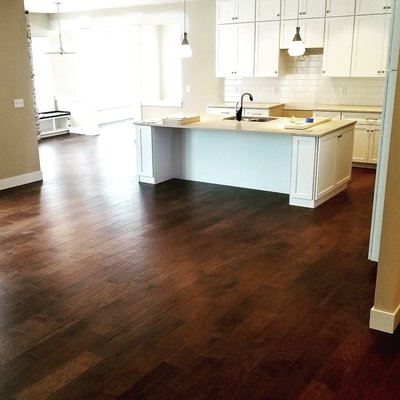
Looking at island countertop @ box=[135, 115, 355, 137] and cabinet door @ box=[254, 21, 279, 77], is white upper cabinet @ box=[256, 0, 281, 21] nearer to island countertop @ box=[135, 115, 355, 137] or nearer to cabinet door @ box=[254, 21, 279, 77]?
cabinet door @ box=[254, 21, 279, 77]

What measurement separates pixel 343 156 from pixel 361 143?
4.72 feet

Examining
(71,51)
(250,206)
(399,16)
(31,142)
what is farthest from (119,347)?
(71,51)

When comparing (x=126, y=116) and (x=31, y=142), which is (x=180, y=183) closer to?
(x=31, y=142)

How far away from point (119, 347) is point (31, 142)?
15.1ft

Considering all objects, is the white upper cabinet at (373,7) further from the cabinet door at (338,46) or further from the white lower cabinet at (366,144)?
the white lower cabinet at (366,144)

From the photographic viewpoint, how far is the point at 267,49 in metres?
7.82

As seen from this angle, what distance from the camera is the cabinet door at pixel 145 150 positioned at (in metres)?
6.32

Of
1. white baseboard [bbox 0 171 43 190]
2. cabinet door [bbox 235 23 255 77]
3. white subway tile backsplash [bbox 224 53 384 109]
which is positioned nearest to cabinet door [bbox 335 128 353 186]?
white subway tile backsplash [bbox 224 53 384 109]

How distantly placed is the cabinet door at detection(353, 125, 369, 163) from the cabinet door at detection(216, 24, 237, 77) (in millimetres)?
2335

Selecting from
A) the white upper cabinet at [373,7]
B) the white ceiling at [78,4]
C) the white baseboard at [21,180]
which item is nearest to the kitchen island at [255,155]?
the white baseboard at [21,180]

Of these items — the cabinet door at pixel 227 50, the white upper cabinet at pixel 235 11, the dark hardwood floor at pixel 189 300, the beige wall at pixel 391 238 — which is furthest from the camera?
the cabinet door at pixel 227 50

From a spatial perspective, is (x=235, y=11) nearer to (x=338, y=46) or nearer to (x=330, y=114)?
(x=338, y=46)

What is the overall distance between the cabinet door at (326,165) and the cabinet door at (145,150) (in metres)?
2.20

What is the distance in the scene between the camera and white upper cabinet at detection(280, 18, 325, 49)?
7.29 m
